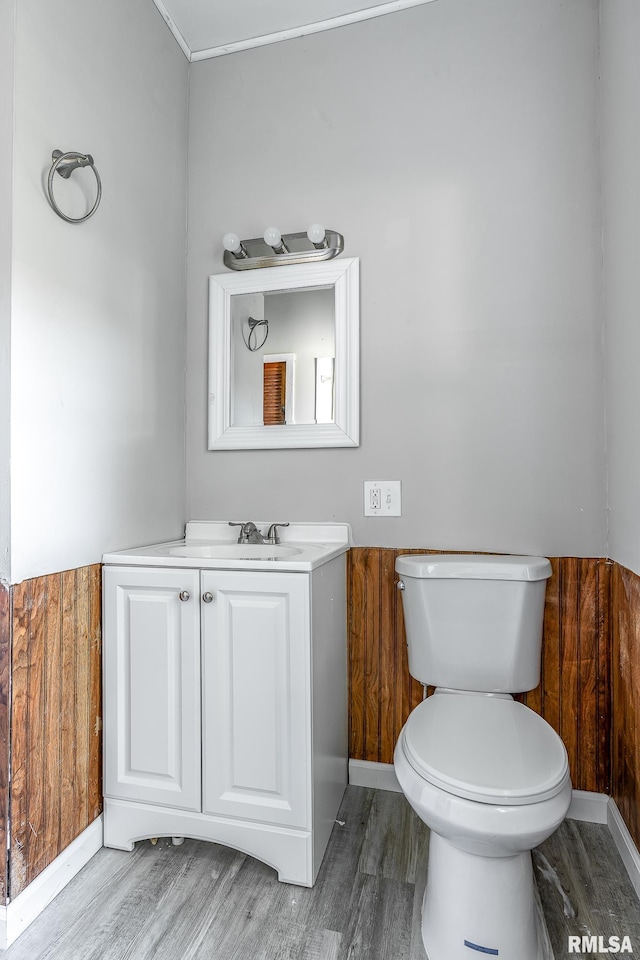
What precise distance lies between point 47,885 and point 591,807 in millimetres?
1491

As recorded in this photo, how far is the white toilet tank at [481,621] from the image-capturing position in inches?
56.9

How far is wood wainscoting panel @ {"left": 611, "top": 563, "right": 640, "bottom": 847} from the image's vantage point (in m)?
1.30

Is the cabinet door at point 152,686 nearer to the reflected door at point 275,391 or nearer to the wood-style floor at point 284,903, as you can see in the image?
the wood-style floor at point 284,903

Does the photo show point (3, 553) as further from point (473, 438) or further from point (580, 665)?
point (580, 665)

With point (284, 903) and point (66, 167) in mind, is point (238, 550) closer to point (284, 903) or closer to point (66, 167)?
point (284, 903)

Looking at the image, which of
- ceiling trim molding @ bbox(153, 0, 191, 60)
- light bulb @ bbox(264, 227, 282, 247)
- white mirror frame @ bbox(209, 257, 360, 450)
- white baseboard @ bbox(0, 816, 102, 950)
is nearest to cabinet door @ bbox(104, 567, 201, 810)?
white baseboard @ bbox(0, 816, 102, 950)

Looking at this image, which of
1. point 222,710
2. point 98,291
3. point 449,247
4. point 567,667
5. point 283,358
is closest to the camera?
point 222,710

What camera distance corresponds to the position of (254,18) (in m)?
1.82

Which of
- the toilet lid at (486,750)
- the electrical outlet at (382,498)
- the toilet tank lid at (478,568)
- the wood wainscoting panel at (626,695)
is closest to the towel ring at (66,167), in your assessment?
the electrical outlet at (382,498)

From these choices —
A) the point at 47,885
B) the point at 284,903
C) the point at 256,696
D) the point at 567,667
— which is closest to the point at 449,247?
the point at 567,667

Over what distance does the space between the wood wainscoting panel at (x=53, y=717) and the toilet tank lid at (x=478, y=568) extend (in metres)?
0.90

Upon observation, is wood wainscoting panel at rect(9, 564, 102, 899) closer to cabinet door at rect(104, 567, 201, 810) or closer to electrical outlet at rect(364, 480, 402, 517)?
cabinet door at rect(104, 567, 201, 810)

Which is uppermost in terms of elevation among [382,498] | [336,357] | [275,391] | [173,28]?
[173,28]

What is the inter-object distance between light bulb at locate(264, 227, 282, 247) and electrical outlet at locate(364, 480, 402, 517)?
2.79 ft
